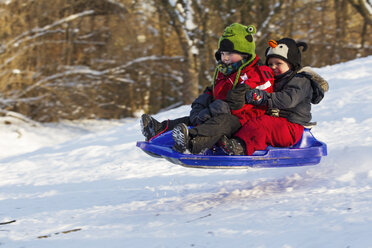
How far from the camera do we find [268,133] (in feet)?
13.0

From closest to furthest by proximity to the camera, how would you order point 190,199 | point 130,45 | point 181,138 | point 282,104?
point 181,138
point 282,104
point 190,199
point 130,45

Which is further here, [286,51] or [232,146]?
[286,51]

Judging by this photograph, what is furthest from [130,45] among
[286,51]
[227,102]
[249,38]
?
[227,102]

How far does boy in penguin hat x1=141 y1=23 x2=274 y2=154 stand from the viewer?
3.87 metres

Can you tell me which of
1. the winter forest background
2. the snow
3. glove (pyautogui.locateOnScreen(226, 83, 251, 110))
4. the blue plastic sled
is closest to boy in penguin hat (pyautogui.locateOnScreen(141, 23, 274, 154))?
glove (pyautogui.locateOnScreen(226, 83, 251, 110))

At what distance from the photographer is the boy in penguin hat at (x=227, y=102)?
12.7 ft

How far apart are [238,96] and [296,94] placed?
53 cm

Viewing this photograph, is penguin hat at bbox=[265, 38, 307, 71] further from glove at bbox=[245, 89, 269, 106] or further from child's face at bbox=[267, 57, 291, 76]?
glove at bbox=[245, 89, 269, 106]

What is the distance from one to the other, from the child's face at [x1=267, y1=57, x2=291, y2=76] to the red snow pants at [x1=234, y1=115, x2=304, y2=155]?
474 millimetres

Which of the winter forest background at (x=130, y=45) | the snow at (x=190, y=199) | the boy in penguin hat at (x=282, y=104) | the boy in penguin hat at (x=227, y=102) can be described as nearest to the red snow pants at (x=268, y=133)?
the boy in penguin hat at (x=282, y=104)

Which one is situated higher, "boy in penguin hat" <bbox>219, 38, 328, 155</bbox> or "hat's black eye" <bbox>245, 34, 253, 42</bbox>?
"hat's black eye" <bbox>245, 34, 253, 42</bbox>

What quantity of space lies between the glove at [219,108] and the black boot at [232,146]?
0.72 feet

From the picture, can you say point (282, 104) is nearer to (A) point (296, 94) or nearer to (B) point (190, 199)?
(A) point (296, 94)

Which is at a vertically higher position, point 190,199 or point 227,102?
point 227,102
